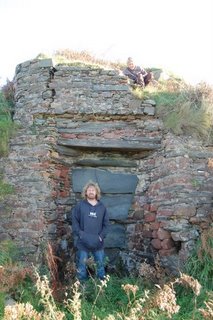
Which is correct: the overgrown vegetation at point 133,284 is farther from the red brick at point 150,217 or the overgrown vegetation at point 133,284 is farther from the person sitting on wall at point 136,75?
the red brick at point 150,217

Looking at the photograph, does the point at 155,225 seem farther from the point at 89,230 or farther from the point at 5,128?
the point at 5,128

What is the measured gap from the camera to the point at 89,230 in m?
Result: 5.79

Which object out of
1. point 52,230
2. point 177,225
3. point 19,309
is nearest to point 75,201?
point 52,230

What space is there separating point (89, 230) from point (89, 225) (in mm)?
74

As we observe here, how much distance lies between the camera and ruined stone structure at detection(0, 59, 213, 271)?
20.8 feet

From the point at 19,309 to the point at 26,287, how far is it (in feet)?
6.62

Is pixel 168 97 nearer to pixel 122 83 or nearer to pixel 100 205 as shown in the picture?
pixel 122 83

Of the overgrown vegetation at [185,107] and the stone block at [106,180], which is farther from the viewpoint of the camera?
the stone block at [106,180]

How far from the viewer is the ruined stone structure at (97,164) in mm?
6340

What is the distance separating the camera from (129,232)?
6918 millimetres

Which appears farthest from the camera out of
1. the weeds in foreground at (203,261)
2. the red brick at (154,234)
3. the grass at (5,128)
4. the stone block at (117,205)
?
the stone block at (117,205)

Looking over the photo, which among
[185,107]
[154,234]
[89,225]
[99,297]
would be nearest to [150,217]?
[154,234]

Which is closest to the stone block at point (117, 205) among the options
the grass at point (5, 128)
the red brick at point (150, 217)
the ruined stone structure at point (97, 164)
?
the ruined stone structure at point (97, 164)

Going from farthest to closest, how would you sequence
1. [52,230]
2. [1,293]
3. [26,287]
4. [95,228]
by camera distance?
[52,230], [95,228], [26,287], [1,293]
